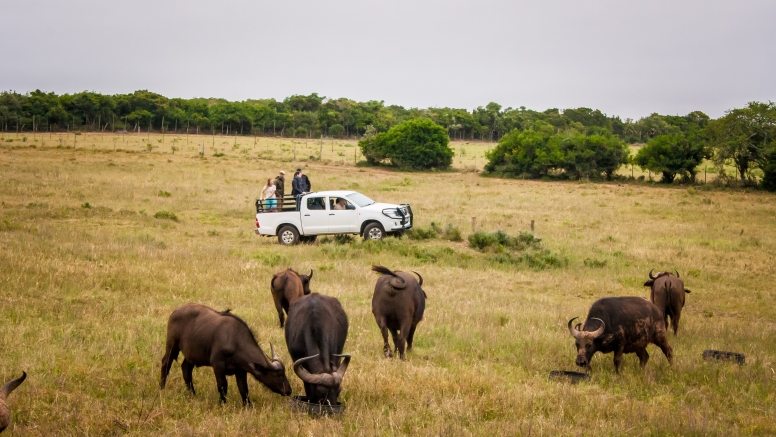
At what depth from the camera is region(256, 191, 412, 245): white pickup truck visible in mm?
22688

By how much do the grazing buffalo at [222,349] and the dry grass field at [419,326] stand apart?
0.32m

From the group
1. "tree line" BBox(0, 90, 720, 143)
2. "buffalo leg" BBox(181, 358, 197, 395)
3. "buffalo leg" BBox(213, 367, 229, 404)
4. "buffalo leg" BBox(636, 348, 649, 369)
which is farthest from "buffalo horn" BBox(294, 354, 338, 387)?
"tree line" BBox(0, 90, 720, 143)

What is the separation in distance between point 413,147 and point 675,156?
20139mm

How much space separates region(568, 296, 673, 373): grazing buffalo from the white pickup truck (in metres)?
13.0

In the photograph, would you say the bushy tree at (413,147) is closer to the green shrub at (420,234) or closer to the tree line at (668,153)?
the tree line at (668,153)

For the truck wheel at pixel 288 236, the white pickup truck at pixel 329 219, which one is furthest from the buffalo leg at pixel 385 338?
the truck wheel at pixel 288 236

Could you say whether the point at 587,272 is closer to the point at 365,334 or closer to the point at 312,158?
the point at 365,334

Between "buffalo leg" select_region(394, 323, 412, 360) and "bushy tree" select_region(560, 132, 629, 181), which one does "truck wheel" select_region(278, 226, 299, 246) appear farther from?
"bushy tree" select_region(560, 132, 629, 181)

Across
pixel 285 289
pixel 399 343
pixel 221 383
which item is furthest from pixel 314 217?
pixel 221 383

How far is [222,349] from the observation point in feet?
25.0

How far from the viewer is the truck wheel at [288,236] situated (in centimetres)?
2288

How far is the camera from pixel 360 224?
22.8m

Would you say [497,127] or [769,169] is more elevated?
[497,127]

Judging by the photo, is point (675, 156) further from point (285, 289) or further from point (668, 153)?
point (285, 289)
